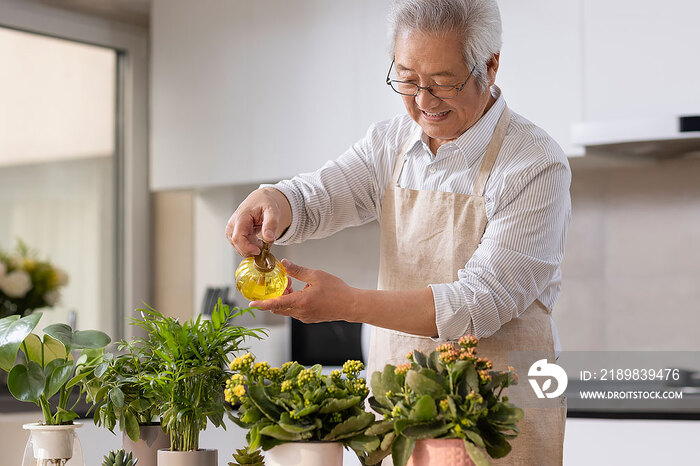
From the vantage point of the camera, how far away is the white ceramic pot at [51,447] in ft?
3.98

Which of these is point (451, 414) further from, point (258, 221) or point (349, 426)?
point (258, 221)

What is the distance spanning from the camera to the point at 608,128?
242 cm

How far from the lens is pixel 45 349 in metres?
1.29

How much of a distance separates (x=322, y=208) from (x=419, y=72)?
0.32 metres

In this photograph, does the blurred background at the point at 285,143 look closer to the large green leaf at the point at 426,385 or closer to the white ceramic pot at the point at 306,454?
the white ceramic pot at the point at 306,454

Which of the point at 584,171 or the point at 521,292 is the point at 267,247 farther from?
the point at 584,171

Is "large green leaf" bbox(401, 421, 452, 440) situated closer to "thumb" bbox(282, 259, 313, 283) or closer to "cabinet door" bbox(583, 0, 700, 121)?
"thumb" bbox(282, 259, 313, 283)

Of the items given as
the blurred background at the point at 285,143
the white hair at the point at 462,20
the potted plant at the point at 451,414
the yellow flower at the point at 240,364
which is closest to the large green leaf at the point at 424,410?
the potted plant at the point at 451,414

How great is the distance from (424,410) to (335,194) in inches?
28.2

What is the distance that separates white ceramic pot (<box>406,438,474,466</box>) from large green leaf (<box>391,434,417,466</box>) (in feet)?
0.06

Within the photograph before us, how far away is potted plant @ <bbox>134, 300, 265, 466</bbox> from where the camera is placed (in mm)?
1189

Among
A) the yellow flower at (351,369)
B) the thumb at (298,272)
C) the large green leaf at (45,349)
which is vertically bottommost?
the yellow flower at (351,369)

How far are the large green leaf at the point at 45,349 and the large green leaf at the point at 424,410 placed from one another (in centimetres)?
55

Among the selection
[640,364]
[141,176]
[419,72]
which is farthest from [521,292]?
[141,176]
